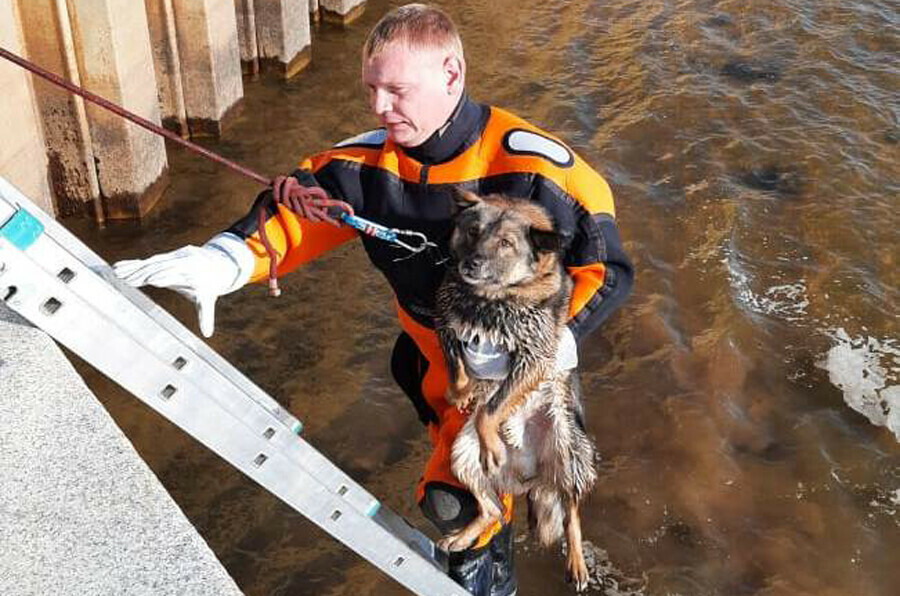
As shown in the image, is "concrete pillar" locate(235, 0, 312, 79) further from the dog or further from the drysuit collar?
the dog

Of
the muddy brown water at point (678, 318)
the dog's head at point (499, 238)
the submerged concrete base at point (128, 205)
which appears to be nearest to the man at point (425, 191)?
the dog's head at point (499, 238)

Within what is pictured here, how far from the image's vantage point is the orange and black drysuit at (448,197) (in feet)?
12.4

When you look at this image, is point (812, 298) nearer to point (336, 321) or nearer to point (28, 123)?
point (336, 321)

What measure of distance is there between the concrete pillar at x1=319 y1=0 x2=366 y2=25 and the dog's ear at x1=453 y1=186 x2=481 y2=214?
27.7 feet

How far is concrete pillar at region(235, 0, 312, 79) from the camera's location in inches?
386

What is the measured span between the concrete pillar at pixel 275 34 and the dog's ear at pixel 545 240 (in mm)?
6842

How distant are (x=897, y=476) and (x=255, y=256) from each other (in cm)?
471

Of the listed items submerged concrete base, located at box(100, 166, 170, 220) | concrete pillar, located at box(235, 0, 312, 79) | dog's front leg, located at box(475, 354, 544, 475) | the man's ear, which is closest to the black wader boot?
dog's front leg, located at box(475, 354, 544, 475)

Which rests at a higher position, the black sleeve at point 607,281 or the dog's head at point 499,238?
the dog's head at point 499,238

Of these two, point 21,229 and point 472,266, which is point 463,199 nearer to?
point 472,266

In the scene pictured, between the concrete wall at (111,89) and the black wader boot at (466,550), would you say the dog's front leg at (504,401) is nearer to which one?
the black wader boot at (466,550)

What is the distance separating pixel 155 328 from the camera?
2951mm

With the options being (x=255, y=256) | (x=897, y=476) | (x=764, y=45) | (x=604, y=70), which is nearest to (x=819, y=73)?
(x=764, y=45)

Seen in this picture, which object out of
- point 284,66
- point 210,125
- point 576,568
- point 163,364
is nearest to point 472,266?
point 163,364
